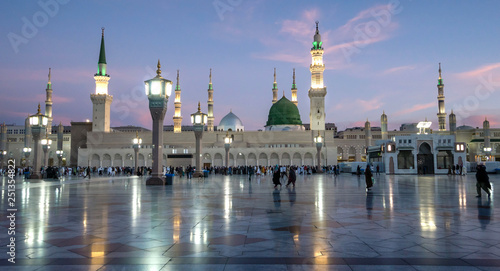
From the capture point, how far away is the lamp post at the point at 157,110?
17109mm

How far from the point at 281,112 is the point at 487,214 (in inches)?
2547

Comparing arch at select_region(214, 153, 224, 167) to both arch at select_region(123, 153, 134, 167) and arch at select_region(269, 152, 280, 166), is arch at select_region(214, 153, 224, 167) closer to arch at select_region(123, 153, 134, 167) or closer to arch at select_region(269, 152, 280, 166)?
arch at select_region(269, 152, 280, 166)

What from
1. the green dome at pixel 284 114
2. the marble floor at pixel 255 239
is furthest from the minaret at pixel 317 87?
the marble floor at pixel 255 239

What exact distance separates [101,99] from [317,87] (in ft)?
124

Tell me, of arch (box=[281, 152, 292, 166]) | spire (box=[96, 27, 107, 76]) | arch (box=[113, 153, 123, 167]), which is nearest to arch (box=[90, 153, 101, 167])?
arch (box=[113, 153, 123, 167])

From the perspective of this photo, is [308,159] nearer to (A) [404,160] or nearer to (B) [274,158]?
(B) [274,158]

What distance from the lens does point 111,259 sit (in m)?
3.81

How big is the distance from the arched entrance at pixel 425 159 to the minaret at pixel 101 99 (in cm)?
5177

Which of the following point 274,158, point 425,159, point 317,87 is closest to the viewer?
point 425,159

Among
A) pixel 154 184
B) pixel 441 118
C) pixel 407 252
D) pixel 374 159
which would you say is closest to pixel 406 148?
pixel 374 159

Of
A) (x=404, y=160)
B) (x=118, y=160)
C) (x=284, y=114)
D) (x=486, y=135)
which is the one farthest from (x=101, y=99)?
(x=486, y=135)

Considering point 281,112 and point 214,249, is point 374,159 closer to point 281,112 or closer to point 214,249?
point 281,112

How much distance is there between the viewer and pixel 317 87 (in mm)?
62094

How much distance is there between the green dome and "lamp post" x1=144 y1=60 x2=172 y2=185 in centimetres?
5392
